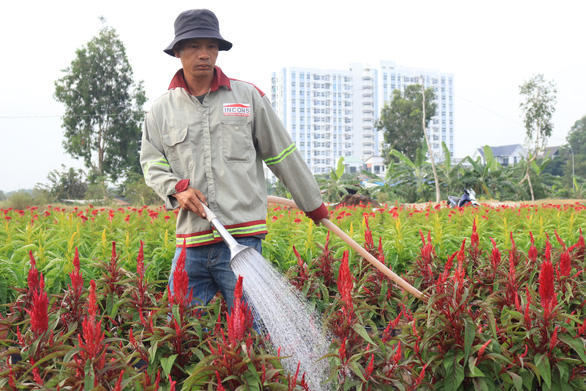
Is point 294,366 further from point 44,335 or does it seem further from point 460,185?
point 460,185

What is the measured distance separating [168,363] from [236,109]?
1374 mm

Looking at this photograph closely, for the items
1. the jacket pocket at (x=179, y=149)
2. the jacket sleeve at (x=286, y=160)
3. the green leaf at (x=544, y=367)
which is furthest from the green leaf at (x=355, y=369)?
the jacket pocket at (x=179, y=149)

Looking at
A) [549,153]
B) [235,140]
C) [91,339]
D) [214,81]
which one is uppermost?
[549,153]

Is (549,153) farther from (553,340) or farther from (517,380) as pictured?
(517,380)

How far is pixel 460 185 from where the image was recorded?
2306cm

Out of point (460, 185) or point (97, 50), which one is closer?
point (460, 185)

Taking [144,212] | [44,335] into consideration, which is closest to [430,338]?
[44,335]

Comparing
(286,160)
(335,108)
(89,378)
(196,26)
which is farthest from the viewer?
(335,108)

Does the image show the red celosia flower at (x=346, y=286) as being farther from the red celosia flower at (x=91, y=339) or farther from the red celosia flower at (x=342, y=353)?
the red celosia flower at (x=91, y=339)

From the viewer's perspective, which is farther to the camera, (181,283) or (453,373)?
(453,373)

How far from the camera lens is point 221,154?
108 inches

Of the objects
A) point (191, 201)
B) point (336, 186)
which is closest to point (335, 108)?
point (336, 186)

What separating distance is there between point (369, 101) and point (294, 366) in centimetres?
13333

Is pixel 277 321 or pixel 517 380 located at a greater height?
pixel 277 321
